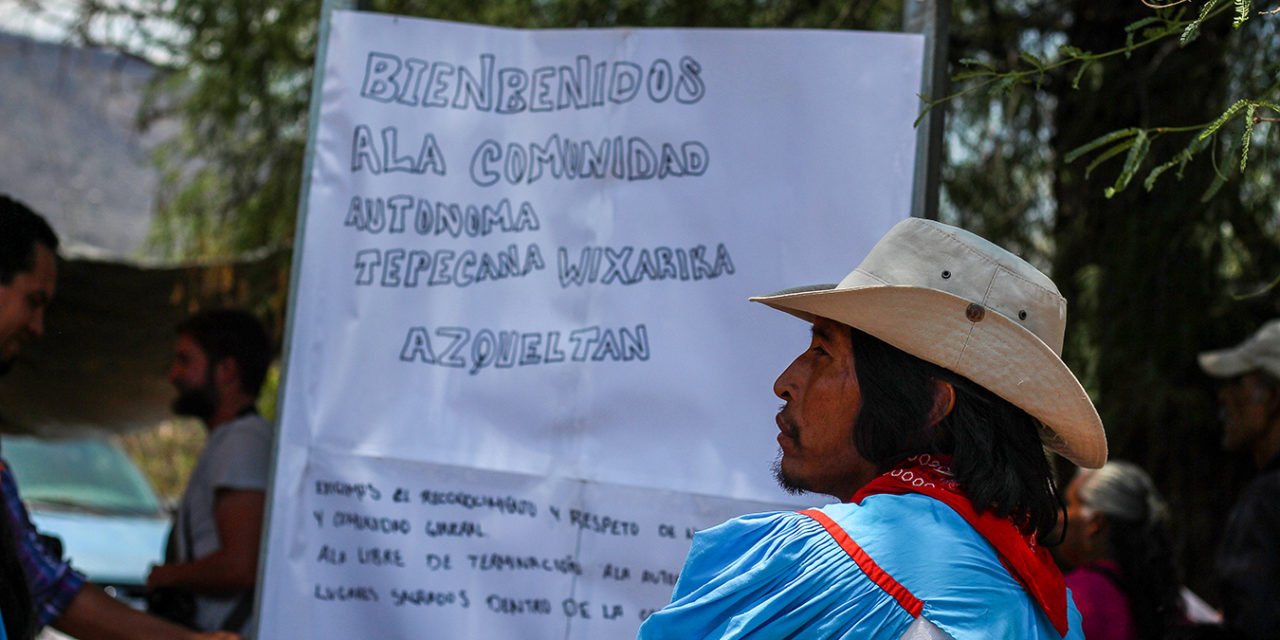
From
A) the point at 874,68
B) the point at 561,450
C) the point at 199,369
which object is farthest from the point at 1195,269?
the point at 199,369

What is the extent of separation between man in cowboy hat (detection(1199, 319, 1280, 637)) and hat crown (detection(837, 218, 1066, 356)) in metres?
2.03

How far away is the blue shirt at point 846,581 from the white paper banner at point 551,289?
97 cm

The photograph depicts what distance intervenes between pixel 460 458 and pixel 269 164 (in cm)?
400

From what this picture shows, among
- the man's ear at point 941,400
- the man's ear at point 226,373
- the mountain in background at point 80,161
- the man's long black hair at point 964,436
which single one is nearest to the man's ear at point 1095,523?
the man's long black hair at point 964,436

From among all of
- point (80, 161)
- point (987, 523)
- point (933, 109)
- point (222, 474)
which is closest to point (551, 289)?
point (933, 109)

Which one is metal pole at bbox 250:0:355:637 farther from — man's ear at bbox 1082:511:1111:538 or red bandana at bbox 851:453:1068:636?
man's ear at bbox 1082:511:1111:538

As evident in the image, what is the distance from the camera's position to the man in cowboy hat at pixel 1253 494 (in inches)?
133

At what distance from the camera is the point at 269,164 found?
6363mm

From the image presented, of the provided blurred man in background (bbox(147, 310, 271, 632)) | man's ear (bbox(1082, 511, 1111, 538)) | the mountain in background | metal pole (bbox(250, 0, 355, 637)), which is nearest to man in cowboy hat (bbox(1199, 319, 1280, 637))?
man's ear (bbox(1082, 511, 1111, 538))

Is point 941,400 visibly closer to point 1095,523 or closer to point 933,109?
point 933,109

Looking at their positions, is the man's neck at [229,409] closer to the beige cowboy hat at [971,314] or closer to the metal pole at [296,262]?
the metal pole at [296,262]

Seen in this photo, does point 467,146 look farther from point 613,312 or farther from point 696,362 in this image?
point 696,362

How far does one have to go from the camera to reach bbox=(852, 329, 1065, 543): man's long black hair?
1.66 meters

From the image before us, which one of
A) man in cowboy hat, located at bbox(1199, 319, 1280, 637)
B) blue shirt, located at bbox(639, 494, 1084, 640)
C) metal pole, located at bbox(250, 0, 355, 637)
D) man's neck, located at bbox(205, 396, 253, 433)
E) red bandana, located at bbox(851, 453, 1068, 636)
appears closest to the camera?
blue shirt, located at bbox(639, 494, 1084, 640)
